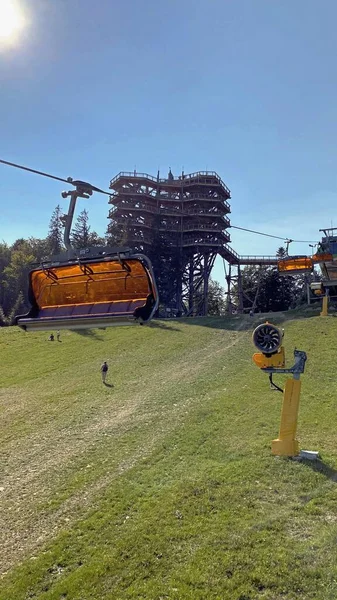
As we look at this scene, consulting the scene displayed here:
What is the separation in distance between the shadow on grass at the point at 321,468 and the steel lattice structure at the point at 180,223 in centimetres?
5469

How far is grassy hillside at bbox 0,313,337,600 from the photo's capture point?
8.01m

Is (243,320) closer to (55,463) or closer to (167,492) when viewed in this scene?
(55,463)

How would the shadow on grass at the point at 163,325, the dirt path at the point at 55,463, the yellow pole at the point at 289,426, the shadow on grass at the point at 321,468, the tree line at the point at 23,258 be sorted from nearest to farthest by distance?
the dirt path at the point at 55,463 → the shadow on grass at the point at 321,468 → the yellow pole at the point at 289,426 → the shadow on grass at the point at 163,325 → the tree line at the point at 23,258

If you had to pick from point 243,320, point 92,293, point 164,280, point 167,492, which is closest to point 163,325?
point 243,320

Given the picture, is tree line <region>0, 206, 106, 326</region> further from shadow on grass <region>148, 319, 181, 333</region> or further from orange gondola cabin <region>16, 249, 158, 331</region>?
orange gondola cabin <region>16, 249, 158, 331</region>

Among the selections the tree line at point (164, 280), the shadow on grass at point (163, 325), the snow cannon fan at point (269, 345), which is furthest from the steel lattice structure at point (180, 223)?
the snow cannon fan at point (269, 345)

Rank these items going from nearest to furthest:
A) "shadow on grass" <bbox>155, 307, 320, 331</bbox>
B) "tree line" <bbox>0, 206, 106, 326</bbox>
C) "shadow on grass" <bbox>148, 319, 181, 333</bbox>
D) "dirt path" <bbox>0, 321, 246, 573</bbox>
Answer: "dirt path" <bbox>0, 321, 246, 573</bbox>
"shadow on grass" <bbox>155, 307, 320, 331</bbox>
"shadow on grass" <bbox>148, 319, 181, 333</bbox>
"tree line" <bbox>0, 206, 106, 326</bbox>

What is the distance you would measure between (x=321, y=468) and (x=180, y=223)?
64.0m

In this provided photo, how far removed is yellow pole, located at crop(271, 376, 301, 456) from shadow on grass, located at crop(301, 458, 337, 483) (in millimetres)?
511

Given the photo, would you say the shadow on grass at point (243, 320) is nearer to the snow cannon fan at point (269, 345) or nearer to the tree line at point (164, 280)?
the tree line at point (164, 280)

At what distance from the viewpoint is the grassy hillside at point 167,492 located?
8008 mm

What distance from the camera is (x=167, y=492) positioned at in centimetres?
1142

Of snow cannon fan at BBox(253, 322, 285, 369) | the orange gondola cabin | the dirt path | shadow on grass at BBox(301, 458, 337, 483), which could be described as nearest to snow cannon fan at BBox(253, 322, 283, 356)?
snow cannon fan at BBox(253, 322, 285, 369)

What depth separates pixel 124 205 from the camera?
68062mm
